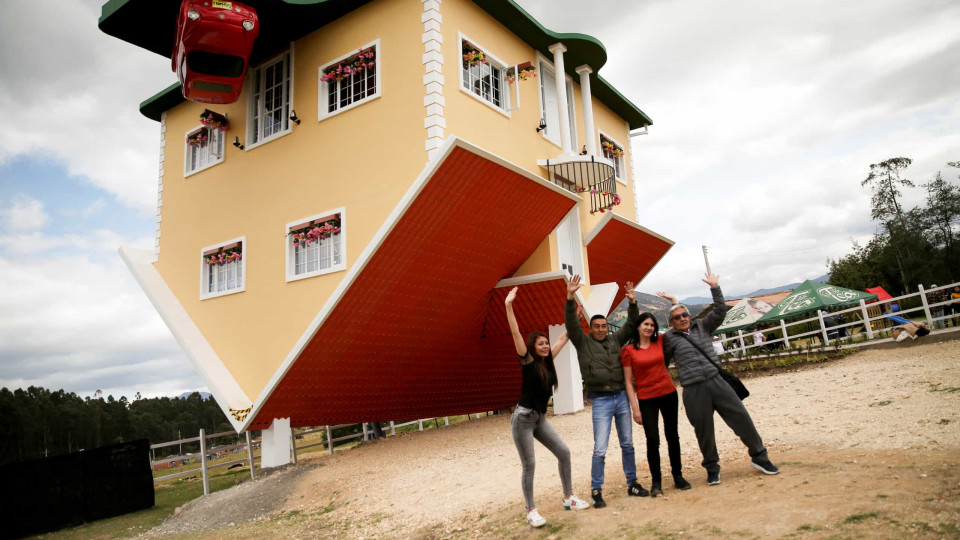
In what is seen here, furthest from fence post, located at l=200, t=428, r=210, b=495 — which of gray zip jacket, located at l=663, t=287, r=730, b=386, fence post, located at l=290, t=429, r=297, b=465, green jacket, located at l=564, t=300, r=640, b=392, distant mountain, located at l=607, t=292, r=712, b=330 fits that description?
gray zip jacket, located at l=663, t=287, r=730, b=386

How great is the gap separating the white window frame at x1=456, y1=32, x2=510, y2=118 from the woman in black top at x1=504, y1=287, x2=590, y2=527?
23.8ft

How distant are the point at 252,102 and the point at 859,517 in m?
14.3

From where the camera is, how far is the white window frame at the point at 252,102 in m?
13.4

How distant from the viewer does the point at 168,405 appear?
215 ft

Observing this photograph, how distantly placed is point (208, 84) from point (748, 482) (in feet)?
40.8

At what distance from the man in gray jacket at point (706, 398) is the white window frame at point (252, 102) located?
10250 millimetres

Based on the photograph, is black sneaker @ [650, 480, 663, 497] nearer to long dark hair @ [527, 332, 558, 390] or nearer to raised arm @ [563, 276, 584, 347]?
long dark hair @ [527, 332, 558, 390]

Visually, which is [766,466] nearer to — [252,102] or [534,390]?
[534,390]

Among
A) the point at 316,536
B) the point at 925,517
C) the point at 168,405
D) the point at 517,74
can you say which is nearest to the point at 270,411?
the point at 316,536

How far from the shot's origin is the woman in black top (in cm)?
564

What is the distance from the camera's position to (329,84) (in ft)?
42.2

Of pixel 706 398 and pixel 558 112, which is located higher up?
pixel 558 112

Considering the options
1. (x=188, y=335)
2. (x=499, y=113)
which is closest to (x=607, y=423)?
(x=499, y=113)

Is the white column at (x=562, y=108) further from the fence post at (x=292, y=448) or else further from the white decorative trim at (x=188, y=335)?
the white decorative trim at (x=188, y=335)
